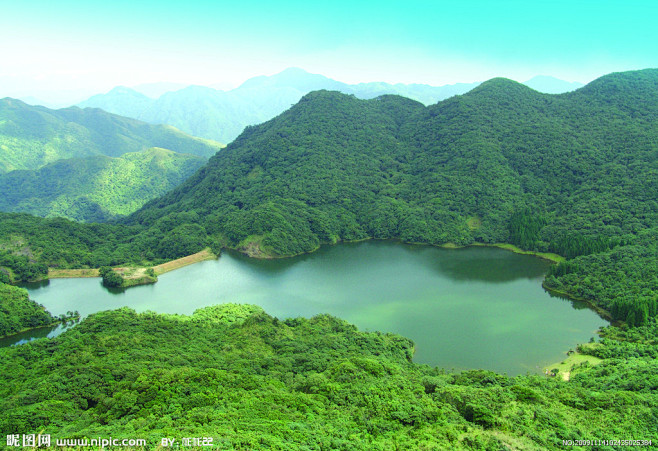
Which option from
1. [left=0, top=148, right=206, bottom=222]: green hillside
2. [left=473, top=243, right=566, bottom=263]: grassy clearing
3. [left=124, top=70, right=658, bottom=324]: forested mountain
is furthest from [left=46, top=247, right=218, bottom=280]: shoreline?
[left=0, top=148, right=206, bottom=222]: green hillside

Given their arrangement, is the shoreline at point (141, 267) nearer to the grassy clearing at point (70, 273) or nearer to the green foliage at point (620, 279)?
the grassy clearing at point (70, 273)

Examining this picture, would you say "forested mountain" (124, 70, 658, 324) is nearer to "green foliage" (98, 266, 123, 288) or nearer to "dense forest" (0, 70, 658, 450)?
"dense forest" (0, 70, 658, 450)

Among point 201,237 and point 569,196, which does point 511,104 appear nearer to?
point 569,196

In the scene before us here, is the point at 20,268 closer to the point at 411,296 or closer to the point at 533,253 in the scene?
the point at 411,296

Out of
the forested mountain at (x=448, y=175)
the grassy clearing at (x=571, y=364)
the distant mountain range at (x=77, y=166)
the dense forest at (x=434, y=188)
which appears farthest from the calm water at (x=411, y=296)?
the distant mountain range at (x=77, y=166)

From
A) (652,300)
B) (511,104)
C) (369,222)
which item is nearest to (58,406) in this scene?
(652,300)

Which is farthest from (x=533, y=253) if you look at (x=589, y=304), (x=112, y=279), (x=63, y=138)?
(x=63, y=138)
